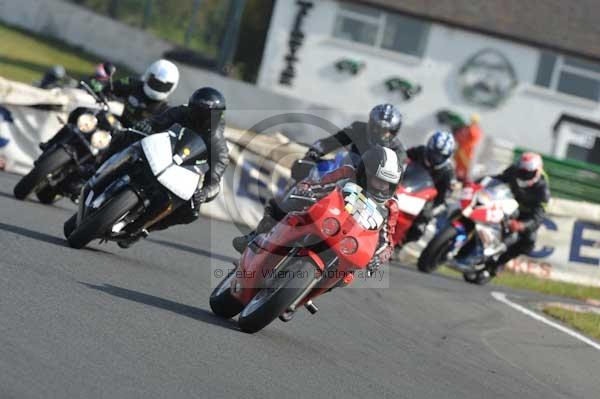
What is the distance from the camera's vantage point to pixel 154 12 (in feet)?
125

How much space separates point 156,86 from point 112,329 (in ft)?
15.9

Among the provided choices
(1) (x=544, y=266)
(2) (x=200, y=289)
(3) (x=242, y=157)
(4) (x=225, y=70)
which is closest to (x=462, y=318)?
(2) (x=200, y=289)

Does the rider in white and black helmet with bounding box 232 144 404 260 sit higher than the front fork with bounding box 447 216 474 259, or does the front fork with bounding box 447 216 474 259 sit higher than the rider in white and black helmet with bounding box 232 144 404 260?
the rider in white and black helmet with bounding box 232 144 404 260

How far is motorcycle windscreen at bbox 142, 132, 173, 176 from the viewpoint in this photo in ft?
32.3

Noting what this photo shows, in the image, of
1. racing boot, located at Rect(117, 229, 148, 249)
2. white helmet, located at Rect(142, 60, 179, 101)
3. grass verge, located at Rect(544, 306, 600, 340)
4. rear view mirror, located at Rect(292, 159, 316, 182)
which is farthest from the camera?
grass verge, located at Rect(544, 306, 600, 340)

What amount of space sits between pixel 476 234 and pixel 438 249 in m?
0.76

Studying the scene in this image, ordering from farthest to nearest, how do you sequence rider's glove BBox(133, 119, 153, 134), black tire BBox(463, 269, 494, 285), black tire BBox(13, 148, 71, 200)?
black tire BBox(463, 269, 494, 285), black tire BBox(13, 148, 71, 200), rider's glove BBox(133, 119, 153, 134)

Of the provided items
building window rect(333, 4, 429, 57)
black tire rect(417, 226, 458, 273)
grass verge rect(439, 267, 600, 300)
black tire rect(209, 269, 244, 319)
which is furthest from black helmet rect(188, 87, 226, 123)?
building window rect(333, 4, 429, 57)

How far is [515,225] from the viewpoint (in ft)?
54.1

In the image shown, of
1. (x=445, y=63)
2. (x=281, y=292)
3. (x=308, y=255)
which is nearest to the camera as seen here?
(x=281, y=292)

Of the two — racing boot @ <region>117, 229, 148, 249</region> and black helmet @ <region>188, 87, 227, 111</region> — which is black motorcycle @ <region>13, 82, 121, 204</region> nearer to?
racing boot @ <region>117, 229, 148, 249</region>

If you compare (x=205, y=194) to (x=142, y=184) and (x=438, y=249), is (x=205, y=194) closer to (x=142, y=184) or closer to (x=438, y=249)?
(x=142, y=184)

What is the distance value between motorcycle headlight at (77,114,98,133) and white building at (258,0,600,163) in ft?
77.6

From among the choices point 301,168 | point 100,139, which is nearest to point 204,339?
point 301,168
